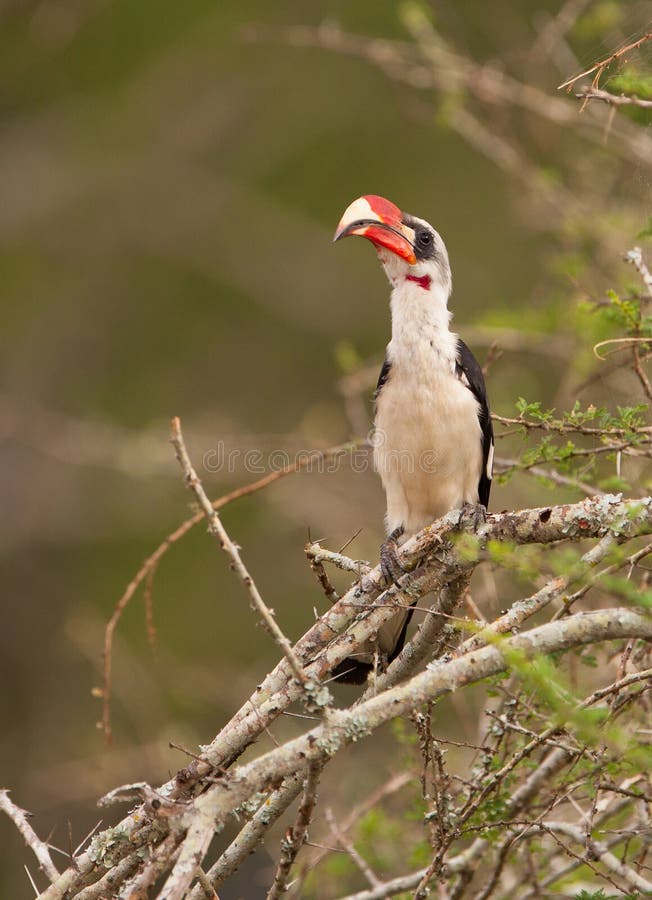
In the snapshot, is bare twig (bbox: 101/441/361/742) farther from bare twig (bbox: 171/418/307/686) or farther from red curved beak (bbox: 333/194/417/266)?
red curved beak (bbox: 333/194/417/266)

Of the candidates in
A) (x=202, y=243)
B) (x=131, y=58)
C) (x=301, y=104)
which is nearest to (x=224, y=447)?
(x=202, y=243)

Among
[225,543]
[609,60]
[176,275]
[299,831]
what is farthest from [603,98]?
[176,275]

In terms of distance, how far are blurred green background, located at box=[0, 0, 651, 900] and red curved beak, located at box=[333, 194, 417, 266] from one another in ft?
17.4

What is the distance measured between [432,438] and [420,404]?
0.13 metres

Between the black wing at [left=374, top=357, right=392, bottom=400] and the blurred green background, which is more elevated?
the blurred green background

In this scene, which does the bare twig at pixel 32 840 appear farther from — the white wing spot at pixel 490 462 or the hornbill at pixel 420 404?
the white wing spot at pixel 490 462

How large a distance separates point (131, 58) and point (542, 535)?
11930mm

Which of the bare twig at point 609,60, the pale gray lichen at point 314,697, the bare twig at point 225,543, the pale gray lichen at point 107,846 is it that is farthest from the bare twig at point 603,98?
the pale gray lichen at point 107,846

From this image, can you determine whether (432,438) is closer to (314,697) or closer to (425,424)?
(425,424)

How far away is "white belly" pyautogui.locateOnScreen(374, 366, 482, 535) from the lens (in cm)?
423

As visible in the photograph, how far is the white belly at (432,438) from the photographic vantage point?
4.23 metres

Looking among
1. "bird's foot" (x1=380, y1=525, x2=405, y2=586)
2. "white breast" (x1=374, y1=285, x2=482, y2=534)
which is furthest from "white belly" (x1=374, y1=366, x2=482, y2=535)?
"bird's foot" (x1=380, y1=525, x2=405, y2=586)

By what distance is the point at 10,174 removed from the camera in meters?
12.0

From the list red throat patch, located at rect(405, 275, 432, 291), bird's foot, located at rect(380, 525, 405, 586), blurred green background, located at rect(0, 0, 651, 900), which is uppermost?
blurred green background, located at rect(0, 0, 651, 900)
